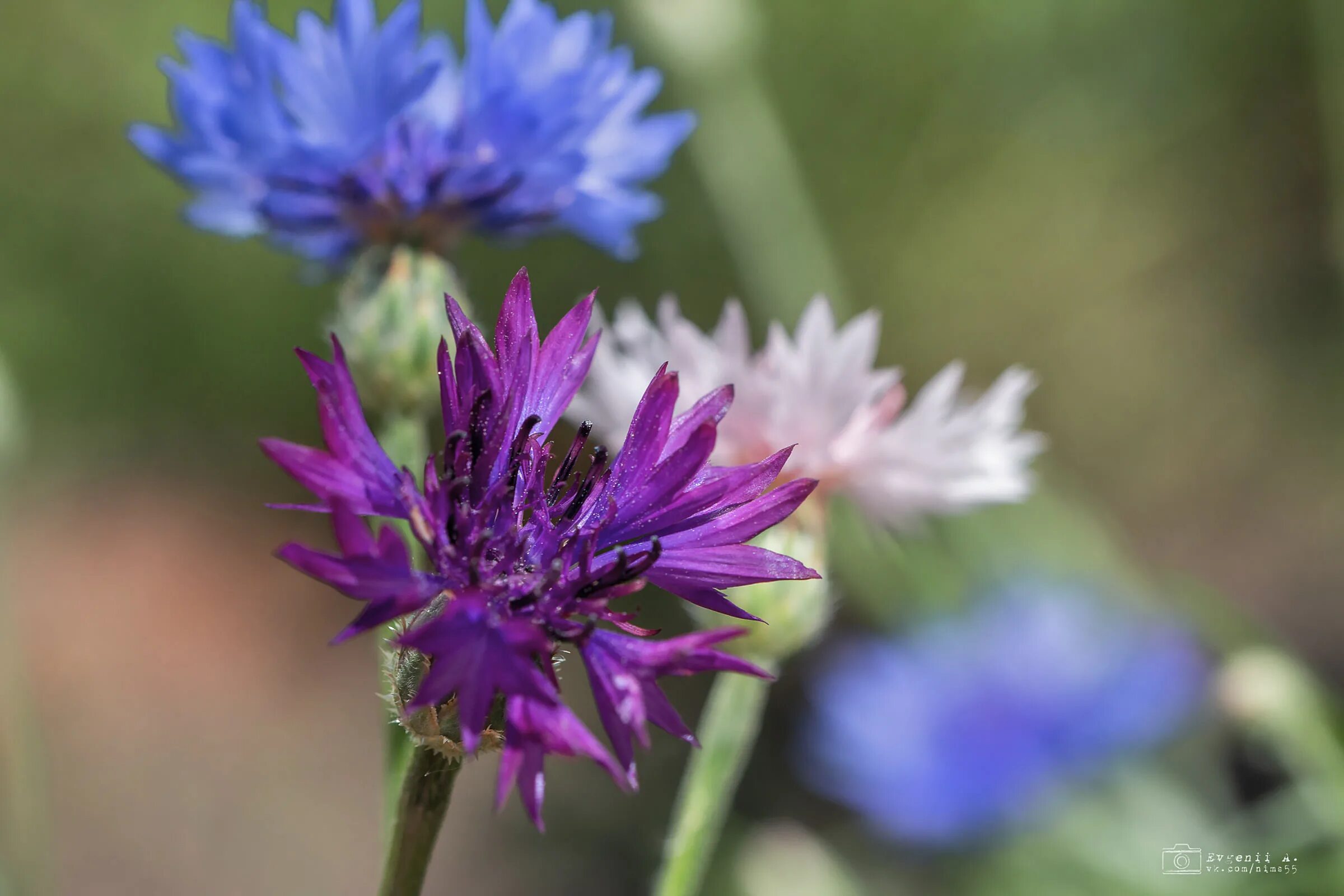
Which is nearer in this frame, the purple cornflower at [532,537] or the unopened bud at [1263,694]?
the purple cornflower at [532,537]

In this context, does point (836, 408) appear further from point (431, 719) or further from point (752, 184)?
point (752, 184)

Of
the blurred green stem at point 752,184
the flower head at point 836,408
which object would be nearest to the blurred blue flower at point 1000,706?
the blurred green stem at point 752,184

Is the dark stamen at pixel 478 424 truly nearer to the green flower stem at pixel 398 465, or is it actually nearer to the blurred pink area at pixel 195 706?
the green flower stem at pixel 398 465

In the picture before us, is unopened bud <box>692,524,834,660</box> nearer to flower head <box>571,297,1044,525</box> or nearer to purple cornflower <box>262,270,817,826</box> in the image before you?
flower head <box>571,297,1044,525</box>

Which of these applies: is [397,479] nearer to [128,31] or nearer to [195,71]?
[195,71]

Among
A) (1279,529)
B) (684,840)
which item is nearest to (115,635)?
(684,840)

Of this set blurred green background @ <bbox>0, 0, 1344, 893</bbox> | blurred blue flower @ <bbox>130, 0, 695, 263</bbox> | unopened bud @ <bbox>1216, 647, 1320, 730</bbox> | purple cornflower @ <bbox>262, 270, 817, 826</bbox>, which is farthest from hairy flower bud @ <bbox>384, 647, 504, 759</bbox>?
blurred green background @ <bbox>0, 0, 1344, 893</bbox>
